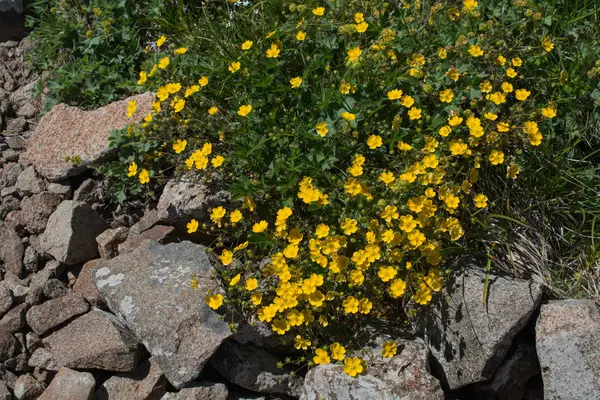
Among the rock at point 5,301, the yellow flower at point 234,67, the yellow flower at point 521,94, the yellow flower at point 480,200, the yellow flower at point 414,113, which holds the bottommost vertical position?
the yellow flower at point 480,200

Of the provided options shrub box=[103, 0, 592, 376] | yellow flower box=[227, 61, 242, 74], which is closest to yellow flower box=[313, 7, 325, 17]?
shrub box=[103, 0, 592, 376]

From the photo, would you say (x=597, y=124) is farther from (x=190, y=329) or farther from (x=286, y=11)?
(x=190, y=329)

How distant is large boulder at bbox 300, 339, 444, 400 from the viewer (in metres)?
3.71

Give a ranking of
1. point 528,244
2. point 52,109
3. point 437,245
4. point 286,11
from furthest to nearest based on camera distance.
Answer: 1. point 52,109
2. point 286,11
3. point 528,244
4. point 437,245

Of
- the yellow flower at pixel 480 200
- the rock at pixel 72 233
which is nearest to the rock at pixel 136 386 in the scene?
the rock at pixel 72 233

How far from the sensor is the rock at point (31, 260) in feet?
15.4

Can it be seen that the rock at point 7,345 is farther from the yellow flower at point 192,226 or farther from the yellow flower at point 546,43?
the yellow flower at point 546,43

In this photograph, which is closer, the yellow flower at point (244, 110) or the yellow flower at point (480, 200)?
the yellow flower at point (480, 200)

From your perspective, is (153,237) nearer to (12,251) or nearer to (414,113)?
(12,251)

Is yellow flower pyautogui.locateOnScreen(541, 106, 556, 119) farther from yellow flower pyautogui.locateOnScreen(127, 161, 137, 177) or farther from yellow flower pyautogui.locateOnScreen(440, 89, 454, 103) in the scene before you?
yellow flower pyautogui.locateOnScreen(127, 161, 137, 177)

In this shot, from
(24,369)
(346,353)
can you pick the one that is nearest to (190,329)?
(346,353)

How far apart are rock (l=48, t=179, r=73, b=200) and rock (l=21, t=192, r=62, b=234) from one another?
Answer: 0.21 feet

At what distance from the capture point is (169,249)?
432 centimetres

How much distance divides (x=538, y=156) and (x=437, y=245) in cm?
→ 94
